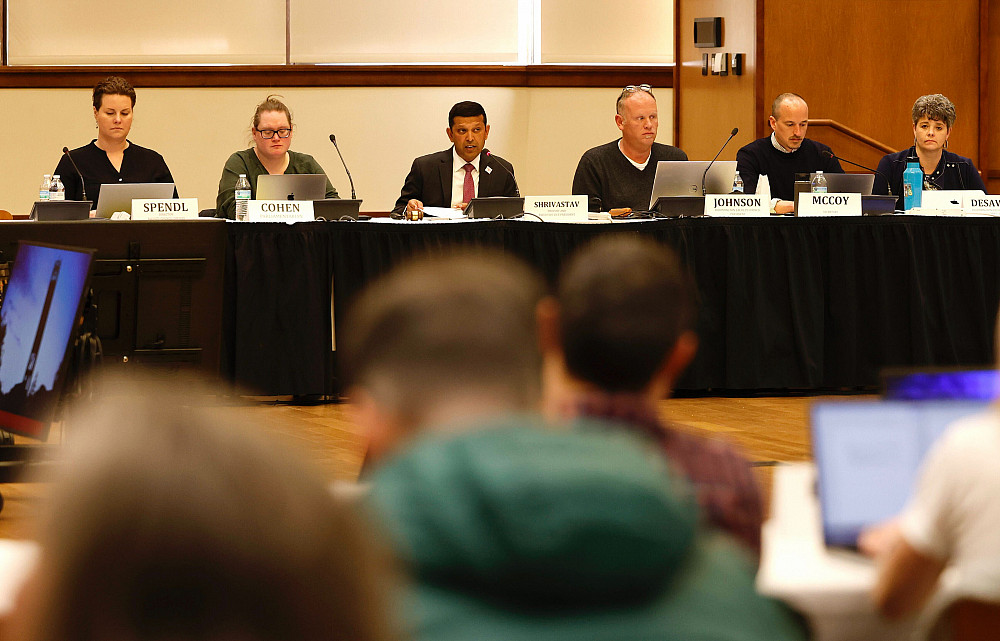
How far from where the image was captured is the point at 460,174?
5.88 meters

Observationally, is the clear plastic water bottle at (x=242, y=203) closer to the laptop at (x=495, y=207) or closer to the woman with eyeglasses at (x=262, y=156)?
the woman with eyeglasses at (x=262, y=156)

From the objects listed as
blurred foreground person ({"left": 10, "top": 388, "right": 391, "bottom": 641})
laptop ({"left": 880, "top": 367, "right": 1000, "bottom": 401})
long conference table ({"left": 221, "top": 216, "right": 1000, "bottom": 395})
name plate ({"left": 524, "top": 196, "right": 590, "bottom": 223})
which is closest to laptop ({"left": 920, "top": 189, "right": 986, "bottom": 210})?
long conference table ({"left": 221, "top": 216, "right": 1000, "bottom": 395})

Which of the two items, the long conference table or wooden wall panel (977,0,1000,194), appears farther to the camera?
wooden wall panel (977,0,1000,194)

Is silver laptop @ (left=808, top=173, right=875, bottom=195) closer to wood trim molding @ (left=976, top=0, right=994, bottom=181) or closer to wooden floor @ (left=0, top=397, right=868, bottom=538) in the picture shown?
wooden floor @ (left=0, top=397, right=868, bottom=538)

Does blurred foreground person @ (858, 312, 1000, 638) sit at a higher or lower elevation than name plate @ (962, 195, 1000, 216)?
lower

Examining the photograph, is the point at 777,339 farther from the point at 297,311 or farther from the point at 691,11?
the point at 691,11

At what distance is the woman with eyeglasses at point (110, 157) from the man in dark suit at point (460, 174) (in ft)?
3.99

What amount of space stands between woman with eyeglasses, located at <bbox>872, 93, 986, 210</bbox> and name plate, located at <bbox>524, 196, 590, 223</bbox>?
1.70m

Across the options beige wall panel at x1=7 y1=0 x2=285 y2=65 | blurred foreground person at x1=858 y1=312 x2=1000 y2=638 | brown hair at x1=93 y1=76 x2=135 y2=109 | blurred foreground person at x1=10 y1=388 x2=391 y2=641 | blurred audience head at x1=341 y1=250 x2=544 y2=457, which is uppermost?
beige wall panel at x1=7 y1=0 x2=285 y2=65

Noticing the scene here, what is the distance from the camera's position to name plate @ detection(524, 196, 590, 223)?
533 cm

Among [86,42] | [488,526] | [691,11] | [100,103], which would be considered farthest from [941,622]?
[86,42]

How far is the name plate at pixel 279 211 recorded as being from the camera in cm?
511

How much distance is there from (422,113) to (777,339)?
3965 millimetres

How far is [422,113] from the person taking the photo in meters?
8.49
